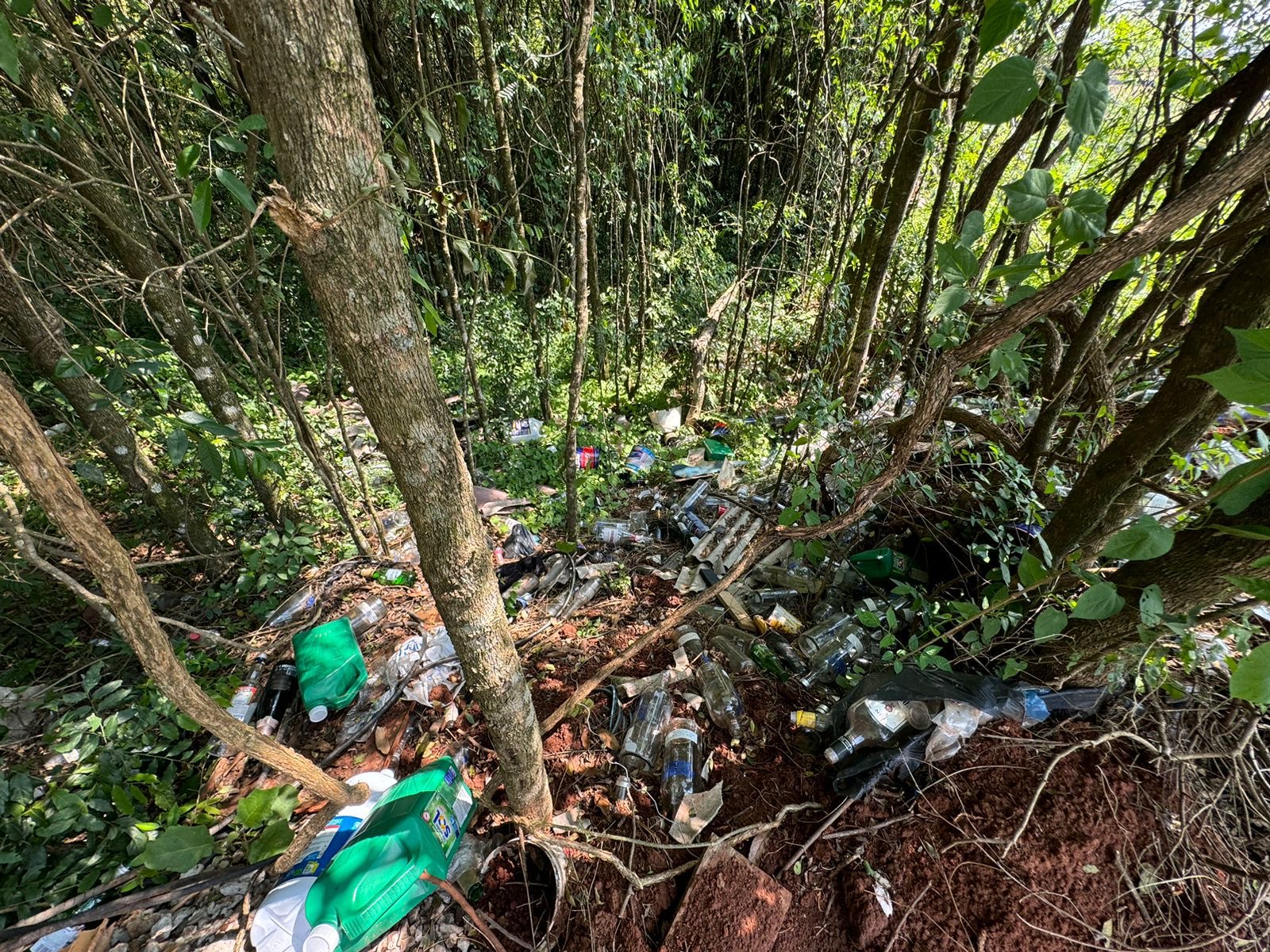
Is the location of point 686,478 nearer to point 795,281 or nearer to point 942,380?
point 795,281

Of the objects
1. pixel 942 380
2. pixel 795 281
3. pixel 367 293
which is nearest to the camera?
pixel 367 293

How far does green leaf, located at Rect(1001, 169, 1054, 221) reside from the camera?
81 cm

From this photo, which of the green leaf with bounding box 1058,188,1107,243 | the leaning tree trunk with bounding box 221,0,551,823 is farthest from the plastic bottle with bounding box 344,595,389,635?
the green leaf with bounding box 1058,188,1107,243

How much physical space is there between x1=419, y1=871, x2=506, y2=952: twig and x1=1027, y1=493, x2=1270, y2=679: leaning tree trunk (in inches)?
80.3

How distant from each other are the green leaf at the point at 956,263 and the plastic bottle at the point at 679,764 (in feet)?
5.71

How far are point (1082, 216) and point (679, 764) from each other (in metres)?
1.95

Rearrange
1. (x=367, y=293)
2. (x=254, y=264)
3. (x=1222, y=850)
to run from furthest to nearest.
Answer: (x=254, y=264) < (x=1222, y=850) < (x=367, y=293)

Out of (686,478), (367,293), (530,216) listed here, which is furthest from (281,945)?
(530,216)

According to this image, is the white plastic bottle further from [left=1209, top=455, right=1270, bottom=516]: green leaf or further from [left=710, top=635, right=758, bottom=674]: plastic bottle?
[left=1209, top=455, right=1270, bottom=516]: green leaf

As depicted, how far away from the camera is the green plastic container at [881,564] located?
7.84ft

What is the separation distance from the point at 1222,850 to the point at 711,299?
5132mm

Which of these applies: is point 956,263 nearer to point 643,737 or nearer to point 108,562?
point 108,562

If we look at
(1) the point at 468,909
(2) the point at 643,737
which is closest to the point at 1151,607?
(2) the point at 643,737

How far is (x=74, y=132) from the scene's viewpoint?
1903mm
